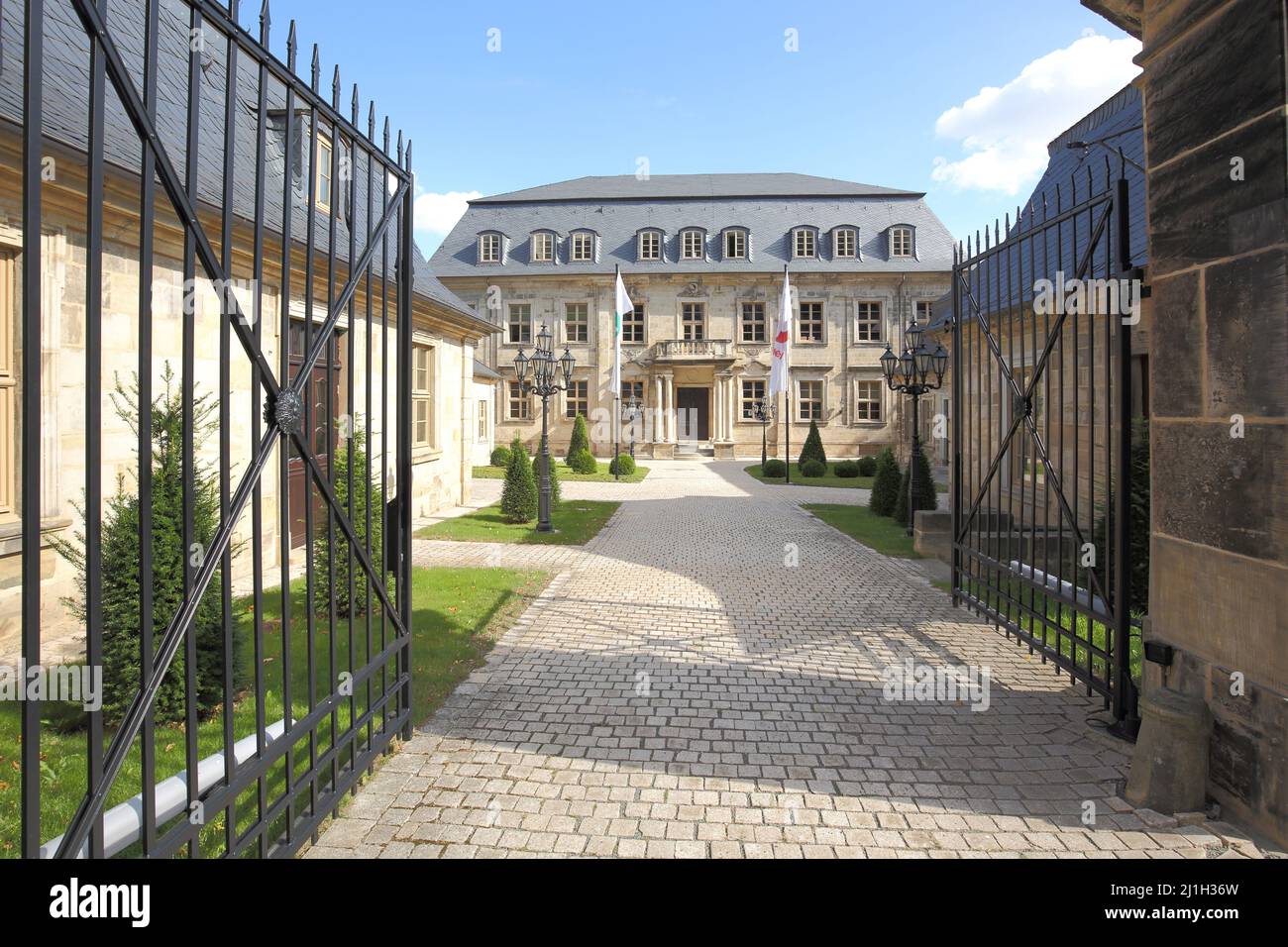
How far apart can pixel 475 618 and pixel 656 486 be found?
597 inches

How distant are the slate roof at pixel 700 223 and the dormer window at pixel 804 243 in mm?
373

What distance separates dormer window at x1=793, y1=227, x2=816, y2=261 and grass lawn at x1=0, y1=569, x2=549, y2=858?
31295 mm

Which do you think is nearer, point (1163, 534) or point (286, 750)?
point (286, 750)

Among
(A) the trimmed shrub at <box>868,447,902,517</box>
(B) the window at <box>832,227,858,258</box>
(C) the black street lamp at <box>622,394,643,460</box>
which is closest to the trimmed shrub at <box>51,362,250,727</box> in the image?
(A) the trimmed shrub at <box>868,447,902,517</box>

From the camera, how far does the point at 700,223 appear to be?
38.3 meters

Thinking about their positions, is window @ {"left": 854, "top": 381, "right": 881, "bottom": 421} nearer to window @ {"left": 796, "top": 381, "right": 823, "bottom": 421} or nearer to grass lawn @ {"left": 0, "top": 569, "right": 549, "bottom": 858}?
window @ {"left": 796, "top": 381, "right": 823, "bottom": 421}

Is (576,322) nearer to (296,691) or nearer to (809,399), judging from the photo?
(809,399)

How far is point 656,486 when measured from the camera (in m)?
22.1

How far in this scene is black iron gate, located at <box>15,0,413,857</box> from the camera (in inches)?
77.2

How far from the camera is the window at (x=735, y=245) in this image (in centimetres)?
3709

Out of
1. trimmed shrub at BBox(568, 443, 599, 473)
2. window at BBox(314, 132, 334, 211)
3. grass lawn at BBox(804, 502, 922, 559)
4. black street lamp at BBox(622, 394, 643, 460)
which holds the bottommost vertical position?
grass lawn at BBox(804, 502, 922, 559)

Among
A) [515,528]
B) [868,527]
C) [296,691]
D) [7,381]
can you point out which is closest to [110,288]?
[7,381]
